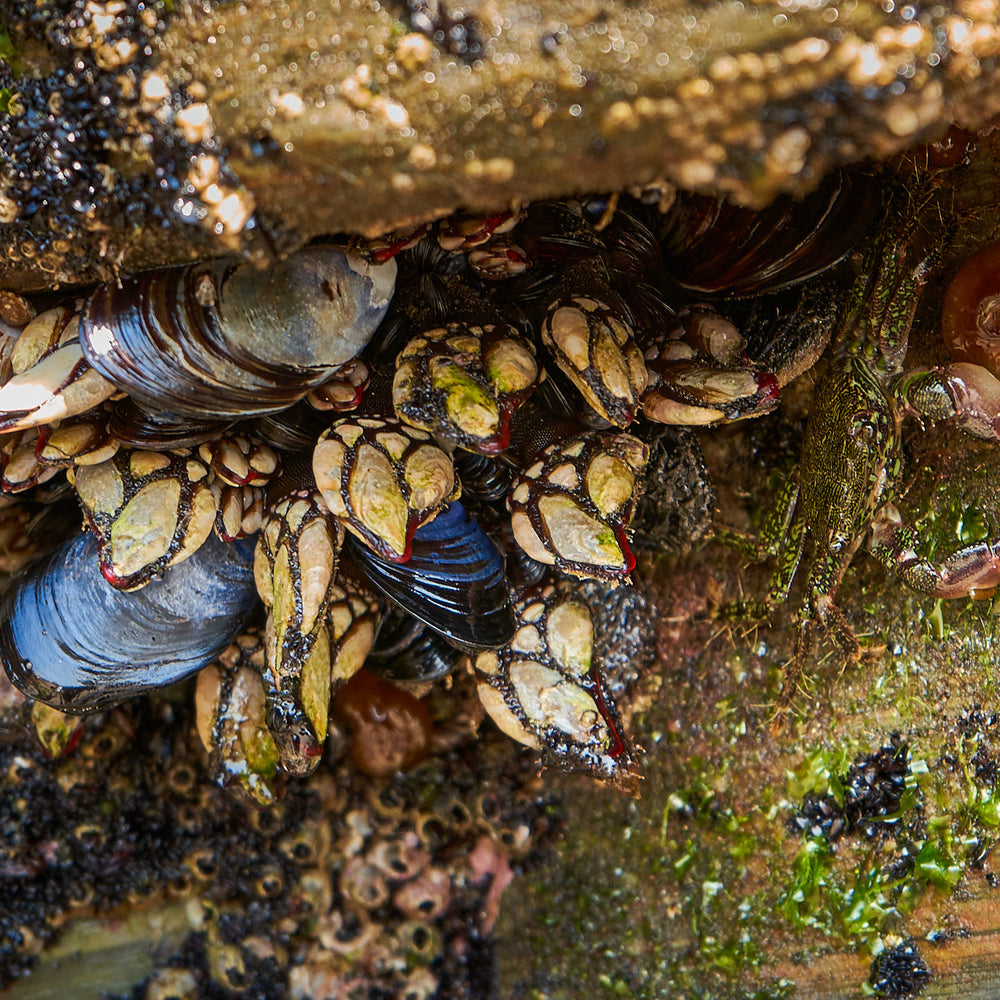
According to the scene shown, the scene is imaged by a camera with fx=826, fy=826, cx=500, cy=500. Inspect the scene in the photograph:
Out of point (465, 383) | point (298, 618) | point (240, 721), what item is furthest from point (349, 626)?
point (465, 383)

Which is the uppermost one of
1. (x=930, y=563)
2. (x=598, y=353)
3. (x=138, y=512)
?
(x=598, y=353)

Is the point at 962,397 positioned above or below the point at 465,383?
below

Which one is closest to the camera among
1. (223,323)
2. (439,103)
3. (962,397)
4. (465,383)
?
(439,103)

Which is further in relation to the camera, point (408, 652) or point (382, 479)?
point (408, 652)

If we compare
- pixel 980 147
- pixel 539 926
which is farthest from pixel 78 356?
pixel 539 926

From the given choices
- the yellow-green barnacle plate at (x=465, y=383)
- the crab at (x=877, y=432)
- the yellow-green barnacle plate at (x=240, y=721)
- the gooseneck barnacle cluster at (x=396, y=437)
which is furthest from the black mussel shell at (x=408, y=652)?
the crab at (x=877, y=432)

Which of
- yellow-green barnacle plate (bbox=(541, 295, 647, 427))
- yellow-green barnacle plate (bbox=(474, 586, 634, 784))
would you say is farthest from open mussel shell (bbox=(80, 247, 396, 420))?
yellow-green barnacle plate (bbox=(474, 586, 634, 784))

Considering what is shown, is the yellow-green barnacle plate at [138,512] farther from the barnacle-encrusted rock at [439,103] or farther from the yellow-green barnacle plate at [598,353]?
the yellow-green barnacle plate at [598,353]

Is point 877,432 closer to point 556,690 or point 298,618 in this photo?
point 556,690
